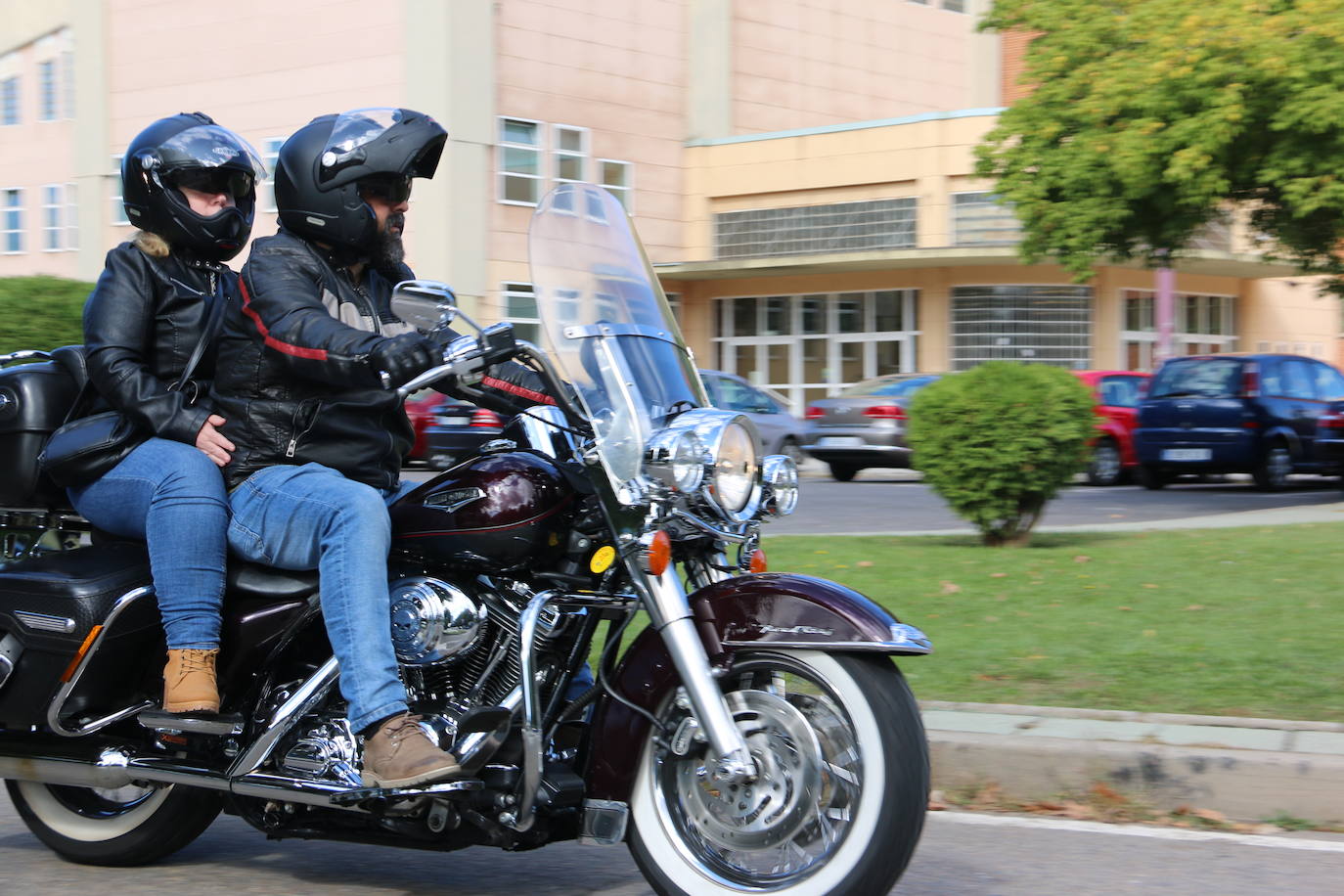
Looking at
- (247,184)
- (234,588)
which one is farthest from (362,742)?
(247,184)

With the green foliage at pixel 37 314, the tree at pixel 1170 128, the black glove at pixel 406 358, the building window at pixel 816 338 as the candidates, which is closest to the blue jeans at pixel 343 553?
the black glove at pixel 406 358

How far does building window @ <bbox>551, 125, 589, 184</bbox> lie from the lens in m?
32.1

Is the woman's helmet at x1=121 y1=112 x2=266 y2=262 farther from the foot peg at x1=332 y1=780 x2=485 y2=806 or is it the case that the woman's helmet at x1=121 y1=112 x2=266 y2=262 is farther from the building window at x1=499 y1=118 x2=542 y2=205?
the building window at x1=499 y1=118 x2=542 y2=205

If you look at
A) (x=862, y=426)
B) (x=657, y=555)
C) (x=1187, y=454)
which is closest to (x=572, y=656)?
(x=657, y=555)

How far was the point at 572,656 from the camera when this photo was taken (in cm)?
394

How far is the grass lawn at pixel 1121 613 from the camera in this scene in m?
6.19

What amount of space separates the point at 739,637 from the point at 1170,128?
1611cm

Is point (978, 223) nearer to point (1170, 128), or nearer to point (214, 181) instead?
point (1170, 128)

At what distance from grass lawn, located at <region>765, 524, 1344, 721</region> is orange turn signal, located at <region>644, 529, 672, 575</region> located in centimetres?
274

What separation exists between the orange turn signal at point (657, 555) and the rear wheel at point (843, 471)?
18.1 metres

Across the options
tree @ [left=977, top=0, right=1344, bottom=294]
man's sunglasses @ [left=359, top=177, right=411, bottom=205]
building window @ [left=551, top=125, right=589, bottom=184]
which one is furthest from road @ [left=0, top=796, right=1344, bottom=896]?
building window @ [left=551, top=125, right=589, bottom=184]

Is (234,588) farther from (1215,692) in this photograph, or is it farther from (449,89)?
(449,89)

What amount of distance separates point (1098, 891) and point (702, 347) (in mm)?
33843

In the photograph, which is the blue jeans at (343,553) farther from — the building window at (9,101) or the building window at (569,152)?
the building window at (9,101)
